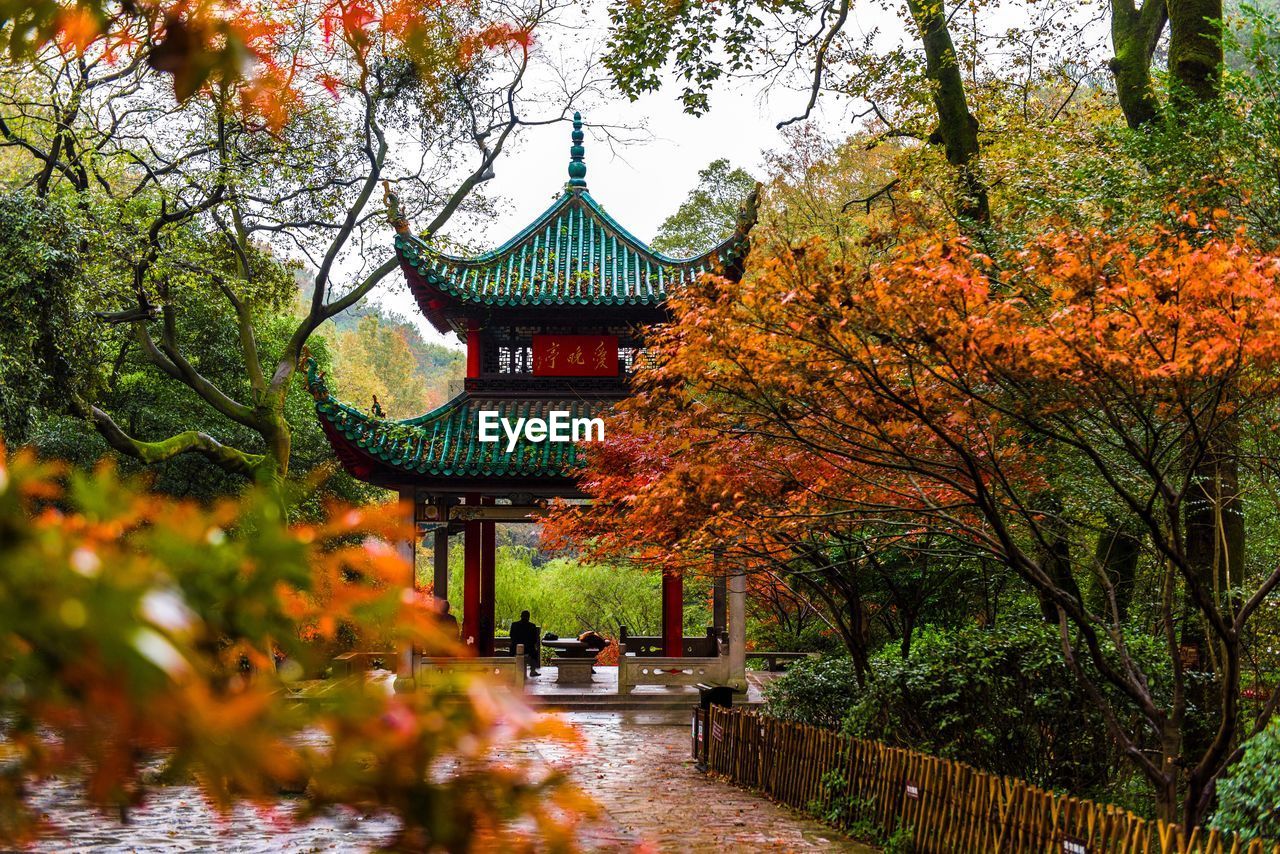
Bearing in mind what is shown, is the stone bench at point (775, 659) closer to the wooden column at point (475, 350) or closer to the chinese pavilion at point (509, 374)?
the chinese pavilion at point (509, 374)

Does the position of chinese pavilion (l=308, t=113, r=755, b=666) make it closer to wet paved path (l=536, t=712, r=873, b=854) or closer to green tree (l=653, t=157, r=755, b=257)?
wet paved path (l=536, t=712, r=873, b=854)

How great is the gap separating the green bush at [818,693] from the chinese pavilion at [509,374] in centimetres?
563

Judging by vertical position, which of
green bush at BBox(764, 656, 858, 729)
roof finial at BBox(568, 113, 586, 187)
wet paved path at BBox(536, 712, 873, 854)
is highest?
roof finial at BBox(568, 113, 586, 187)

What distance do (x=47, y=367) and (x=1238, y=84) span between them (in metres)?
11.8

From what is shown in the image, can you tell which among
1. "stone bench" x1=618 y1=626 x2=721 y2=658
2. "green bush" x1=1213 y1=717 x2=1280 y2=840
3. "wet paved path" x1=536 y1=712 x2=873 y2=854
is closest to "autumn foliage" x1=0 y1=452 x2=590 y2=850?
Answer: "green bush" x1=1213 y1=717 x2=1280 y2=840

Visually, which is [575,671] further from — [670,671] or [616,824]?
[616,824]

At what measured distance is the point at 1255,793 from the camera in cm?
527

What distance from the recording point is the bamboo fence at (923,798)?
5.83 m

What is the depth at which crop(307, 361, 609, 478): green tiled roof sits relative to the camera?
55.8ft

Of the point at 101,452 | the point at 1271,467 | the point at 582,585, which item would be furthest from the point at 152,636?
the point at 582,585

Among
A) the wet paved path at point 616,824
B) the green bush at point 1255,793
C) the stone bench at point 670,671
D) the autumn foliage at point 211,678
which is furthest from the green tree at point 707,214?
the autumn foliage at point 211,678
